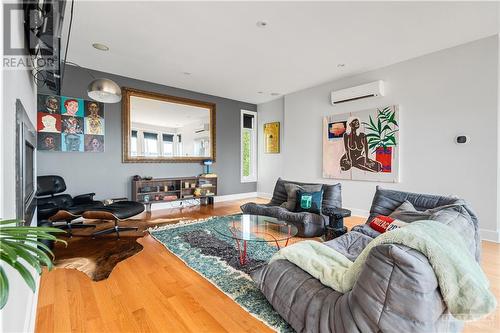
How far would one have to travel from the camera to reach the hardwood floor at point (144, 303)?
1.63 meters

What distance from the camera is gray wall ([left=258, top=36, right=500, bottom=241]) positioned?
334 cm

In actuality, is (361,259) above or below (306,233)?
above

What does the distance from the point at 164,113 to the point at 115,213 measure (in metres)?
2.86

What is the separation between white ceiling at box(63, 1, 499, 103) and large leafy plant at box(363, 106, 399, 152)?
2.88 feet

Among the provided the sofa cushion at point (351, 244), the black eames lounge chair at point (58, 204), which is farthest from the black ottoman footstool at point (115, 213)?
the sofa cushion at point (351, 244)

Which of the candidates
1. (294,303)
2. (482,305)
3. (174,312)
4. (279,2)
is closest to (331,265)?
(294,303)

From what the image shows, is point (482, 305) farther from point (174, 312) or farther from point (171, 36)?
point (171, 36)

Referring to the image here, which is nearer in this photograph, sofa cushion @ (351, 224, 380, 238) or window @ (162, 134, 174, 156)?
sofa cushion @ (351, 224, 380, 238)

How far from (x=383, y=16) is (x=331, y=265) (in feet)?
9.47

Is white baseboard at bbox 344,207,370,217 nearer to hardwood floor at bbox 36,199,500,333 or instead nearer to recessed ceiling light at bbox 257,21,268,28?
hardwood floor at bbox 36,199,500,333

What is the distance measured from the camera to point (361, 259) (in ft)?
4.28

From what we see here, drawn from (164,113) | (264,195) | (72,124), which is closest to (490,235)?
(264,195)

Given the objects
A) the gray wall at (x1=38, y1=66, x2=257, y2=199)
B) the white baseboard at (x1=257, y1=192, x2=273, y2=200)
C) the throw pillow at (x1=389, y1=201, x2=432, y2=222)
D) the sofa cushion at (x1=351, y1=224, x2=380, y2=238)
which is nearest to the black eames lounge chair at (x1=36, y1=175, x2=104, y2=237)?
the gray wall at (x1=38, y1=66, x2=257, y2=199)

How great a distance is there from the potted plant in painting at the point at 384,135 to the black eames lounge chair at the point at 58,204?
15.7ft
